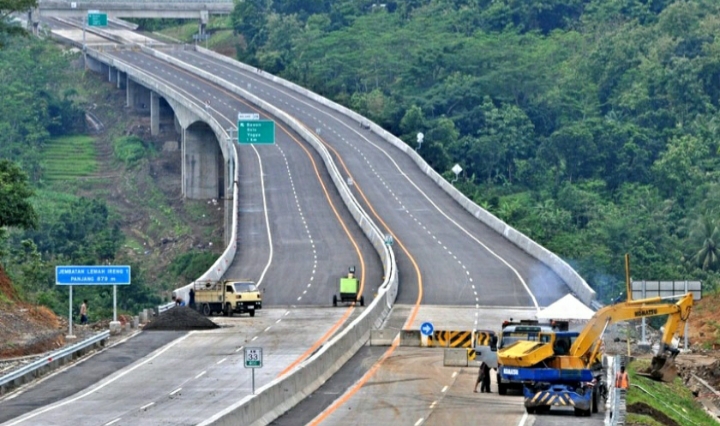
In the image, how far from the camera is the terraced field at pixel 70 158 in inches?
6186

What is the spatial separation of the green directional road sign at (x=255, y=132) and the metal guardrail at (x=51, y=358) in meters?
50.8

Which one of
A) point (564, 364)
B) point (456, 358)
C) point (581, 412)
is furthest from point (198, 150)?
point (581, 412)

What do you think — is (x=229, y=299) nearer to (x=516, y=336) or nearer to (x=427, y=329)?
(x=427, y=329)

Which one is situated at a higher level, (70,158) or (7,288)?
(70,158)

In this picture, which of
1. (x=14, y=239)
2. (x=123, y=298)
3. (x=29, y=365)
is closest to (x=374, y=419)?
(x=29, y=365)

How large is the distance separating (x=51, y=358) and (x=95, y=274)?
32.5 feet

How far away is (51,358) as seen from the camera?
2264 inches

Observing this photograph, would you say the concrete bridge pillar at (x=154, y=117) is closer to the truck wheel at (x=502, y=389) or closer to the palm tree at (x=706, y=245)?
the palm tree at (x=706, y=245)

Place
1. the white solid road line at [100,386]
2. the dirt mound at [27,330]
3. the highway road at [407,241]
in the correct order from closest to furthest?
the white solid road line at [100,386] < the dirt mound at [27,330] < the highway road at [407,241]

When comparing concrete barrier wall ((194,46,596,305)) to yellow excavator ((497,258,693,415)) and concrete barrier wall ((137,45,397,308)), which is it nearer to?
concrete barrier wall ((137,45,397,308))

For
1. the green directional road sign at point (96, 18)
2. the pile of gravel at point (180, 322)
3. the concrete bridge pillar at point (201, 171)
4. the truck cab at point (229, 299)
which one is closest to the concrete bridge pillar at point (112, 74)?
the green directional road sign at point (96, 18)

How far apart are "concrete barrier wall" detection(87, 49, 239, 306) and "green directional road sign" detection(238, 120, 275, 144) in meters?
1.54

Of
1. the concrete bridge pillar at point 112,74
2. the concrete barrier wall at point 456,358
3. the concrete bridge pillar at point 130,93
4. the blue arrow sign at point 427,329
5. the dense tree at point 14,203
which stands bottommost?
the concrete barrier wall at point 456,358

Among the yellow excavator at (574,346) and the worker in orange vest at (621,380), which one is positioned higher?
the yellow excavator at (574,346)
